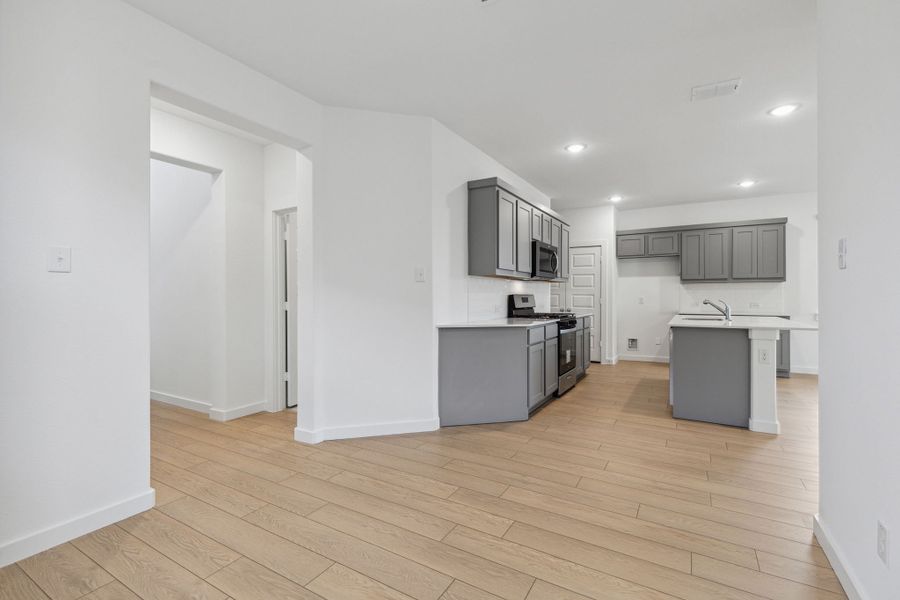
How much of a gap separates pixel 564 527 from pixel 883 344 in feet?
4.85

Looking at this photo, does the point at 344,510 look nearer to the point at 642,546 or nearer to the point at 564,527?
the point at 564,527

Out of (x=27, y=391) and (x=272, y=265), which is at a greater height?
(x=272, y=265)

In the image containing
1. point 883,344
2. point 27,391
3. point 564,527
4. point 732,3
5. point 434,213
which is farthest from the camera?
point 434,213

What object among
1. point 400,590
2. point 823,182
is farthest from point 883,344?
point 400,590

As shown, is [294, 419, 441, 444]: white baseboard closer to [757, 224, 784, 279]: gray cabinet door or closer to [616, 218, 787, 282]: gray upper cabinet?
[616, 218, 787, 282]: gray upper cabinet

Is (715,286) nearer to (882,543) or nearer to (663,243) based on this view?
(663,243)

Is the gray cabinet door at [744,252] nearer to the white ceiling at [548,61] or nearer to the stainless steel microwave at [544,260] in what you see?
the white ceiling at [548,61]

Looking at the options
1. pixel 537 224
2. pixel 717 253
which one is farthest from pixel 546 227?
pixel 717 253

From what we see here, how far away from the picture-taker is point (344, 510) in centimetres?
225

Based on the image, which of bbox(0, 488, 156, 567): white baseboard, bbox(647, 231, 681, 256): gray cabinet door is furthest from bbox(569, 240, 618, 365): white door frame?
bbox(0, 488, 156, 567): white baseboard

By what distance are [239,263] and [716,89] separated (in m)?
4.30

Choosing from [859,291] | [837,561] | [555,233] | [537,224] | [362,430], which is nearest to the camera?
[859,291]

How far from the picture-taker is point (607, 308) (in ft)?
23.2

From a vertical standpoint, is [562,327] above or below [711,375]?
above
